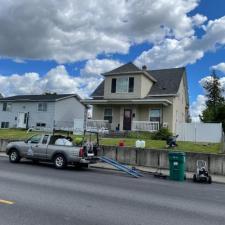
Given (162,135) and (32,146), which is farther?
(162,135)

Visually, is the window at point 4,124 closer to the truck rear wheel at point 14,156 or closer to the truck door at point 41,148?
the truck rear wheel at point 14,156

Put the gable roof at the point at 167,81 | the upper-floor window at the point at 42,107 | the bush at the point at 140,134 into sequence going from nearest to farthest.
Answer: the bush at the point at 140,134 < the gable roof at the point at 167,81 < the upper-floor window at the point at 42,107

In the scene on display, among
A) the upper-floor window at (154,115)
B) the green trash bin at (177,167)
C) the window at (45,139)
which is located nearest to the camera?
the green trash bin at (177,167)

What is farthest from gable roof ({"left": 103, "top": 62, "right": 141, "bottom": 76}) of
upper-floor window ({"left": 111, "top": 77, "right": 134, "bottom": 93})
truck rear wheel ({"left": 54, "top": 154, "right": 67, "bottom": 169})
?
truck rear wheel ({"left": 54, "top": 154, "right": 67, "bottom": 169})

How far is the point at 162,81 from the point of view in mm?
35344

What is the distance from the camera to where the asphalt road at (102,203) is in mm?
6973

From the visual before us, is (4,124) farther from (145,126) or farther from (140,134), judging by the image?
(140,134)

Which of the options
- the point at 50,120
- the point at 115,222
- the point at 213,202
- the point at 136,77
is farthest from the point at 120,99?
the point at 115,222

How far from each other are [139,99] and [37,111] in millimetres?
20522

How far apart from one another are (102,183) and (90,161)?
14.3ft

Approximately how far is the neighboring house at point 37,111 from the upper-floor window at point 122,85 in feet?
45.6

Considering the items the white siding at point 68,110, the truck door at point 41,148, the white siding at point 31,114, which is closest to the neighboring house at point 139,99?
the white siding at point 31,114

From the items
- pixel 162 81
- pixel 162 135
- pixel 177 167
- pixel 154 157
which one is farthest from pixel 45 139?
pixel 162 81

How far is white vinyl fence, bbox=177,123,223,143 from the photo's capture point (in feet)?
94.9
